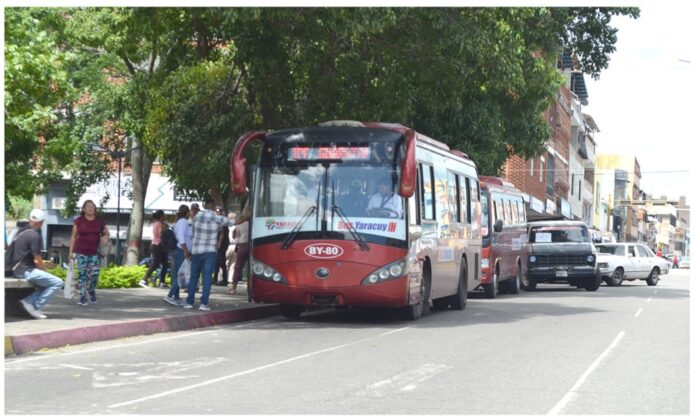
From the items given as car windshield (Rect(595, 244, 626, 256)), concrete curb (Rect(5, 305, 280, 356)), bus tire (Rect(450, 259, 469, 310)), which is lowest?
concrete curb (Rect(5, 305, 280, 356))

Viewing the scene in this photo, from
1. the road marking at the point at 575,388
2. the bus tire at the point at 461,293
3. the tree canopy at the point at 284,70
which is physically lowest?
the road marking at the point at 575,388

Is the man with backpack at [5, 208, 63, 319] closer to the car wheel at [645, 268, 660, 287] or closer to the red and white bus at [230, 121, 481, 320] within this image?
the red and white bus at [230, 121, 481, 320]

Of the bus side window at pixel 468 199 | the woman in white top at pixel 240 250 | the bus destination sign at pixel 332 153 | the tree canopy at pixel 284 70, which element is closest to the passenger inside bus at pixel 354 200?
the bus destination sign at pixel 332 153

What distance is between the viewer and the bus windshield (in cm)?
1781

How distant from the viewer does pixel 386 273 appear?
702 inches

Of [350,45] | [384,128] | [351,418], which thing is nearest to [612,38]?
[350,45]

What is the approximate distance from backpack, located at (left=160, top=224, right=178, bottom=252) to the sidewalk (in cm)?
107

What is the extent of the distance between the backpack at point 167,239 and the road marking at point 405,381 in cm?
1207

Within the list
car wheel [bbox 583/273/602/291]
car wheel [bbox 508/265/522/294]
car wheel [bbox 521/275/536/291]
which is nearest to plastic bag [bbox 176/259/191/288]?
car wheel [bbox 508/265/522/294]

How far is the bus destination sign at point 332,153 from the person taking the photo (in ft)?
59.3

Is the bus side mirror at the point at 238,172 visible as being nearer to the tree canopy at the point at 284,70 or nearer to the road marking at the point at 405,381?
the tree canopy at the point at 284,70

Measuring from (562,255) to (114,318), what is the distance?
20.4 metres

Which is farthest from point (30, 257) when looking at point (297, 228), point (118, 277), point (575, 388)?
point (118, 277)

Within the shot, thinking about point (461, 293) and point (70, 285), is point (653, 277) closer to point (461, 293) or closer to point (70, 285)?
point (461, 293)
